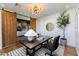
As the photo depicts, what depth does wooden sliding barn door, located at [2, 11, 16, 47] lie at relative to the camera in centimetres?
163

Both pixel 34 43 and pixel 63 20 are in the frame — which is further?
pixel 34 43

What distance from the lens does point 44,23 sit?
1.78 meters

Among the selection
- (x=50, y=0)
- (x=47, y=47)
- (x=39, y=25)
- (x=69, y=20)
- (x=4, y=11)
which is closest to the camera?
(x=50, y=0)

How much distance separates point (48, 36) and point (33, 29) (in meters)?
0.35

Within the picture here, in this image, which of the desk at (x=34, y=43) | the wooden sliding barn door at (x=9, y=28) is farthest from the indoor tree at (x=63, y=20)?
the wooden sliding barn door at (x=9, y=28)

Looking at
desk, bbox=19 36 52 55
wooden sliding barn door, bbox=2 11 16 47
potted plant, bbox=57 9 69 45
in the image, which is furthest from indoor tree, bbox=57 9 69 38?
wooden sliding barn door, bbox=2 11 16 47

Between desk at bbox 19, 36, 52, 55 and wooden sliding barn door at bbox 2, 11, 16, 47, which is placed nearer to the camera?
wooden sliding barn door at bbox 2, 11, 16, 47

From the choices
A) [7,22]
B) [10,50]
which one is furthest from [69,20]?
[10,50]

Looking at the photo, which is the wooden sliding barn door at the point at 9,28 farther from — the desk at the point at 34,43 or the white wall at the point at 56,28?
the white wall at the point at 56,28

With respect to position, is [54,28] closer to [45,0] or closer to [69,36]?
[69,36]

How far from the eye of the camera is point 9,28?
1743 mm

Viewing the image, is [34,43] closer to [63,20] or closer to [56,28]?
[56,28]

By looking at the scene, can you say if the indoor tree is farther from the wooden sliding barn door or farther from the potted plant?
the wooden sliding barn door

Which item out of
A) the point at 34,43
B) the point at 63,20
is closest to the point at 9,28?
the point at 34,43
